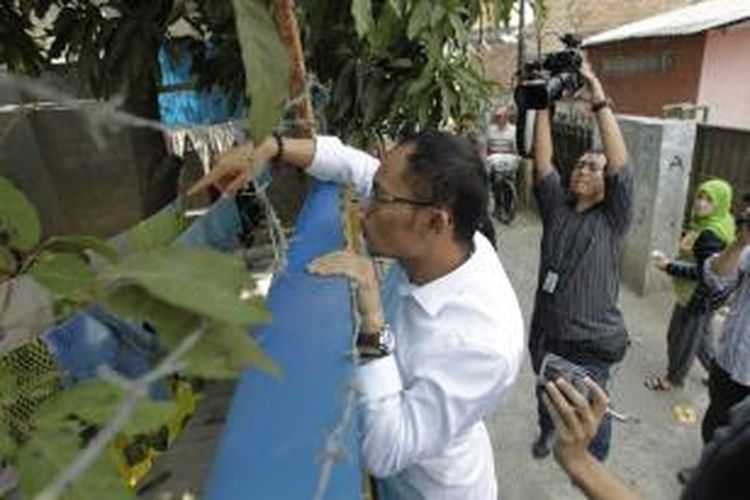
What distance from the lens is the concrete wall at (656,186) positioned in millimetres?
5730

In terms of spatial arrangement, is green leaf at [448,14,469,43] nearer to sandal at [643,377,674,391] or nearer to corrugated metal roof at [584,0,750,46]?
sandal at [643,377,674,391]

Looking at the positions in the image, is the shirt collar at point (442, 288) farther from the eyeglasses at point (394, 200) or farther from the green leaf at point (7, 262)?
the green leaf at point (7, 262)

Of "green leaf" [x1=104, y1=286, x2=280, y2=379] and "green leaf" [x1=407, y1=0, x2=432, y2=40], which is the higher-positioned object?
"green leaf" [x1=407, y1=0, x2=432, y2=40]

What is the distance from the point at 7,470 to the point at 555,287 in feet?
9.19

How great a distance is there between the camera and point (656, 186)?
18.9ft

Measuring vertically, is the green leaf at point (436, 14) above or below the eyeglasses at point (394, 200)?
above

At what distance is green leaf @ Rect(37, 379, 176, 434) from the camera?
467 millimetres

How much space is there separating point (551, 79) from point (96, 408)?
3.02 m

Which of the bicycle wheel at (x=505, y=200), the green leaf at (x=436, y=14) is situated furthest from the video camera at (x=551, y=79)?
the bicycle wheel at (x=505, y=200)

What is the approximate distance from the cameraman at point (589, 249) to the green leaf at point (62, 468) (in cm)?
283

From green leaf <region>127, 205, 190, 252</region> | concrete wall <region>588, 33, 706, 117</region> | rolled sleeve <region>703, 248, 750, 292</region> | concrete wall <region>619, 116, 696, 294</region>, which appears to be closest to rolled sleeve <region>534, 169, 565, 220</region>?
rolled sleeve <region>703, 248, 750, 292</region>

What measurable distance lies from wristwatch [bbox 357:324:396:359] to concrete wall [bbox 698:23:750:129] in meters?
10.9

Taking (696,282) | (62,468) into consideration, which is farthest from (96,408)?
(696,282)

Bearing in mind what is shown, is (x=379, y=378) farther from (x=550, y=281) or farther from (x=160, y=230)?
(x=550, y=281)
